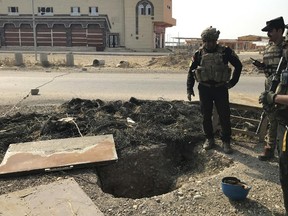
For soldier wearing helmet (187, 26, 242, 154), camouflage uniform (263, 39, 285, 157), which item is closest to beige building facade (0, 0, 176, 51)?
soldier wearing helmet (187, 26, 242, 154)

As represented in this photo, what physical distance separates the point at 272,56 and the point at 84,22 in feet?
148

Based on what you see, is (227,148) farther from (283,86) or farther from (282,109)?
(283,86)

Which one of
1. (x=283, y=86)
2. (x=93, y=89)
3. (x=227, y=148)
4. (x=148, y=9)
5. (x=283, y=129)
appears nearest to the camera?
(x=283, y=86)

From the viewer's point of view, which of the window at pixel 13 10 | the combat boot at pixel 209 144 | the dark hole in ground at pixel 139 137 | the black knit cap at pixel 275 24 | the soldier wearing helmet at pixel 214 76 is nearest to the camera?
the black knit cap at pixel 275 24

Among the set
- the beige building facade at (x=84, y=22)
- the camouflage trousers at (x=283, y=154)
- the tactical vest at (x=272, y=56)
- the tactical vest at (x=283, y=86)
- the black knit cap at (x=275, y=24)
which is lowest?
the camouflage trousers at (x=283, y=154)

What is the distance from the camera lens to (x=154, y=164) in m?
5.07

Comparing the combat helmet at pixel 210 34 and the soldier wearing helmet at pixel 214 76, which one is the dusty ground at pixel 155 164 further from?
the combat helmet at pixel 210 34

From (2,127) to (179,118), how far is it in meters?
3.25

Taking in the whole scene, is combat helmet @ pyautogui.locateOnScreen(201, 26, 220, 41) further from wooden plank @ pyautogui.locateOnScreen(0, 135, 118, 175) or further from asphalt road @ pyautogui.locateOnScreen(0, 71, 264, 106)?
asphalt road @ pyautogui.locateOnScreen(0, 71, 264, 106)

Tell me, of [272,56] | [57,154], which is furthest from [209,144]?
[57,154]

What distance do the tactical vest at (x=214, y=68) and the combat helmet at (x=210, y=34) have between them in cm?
22

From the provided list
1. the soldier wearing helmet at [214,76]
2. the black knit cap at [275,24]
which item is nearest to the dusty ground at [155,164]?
the soldier wearing helmet at [214,76]

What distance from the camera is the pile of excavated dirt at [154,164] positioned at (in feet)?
11.6

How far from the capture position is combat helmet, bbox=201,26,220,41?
4543mm
